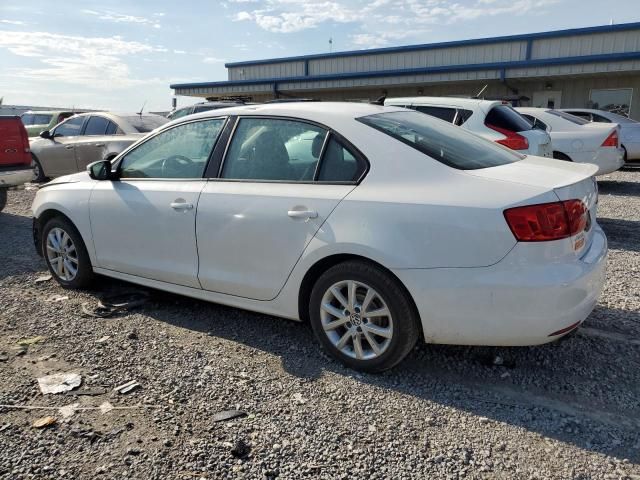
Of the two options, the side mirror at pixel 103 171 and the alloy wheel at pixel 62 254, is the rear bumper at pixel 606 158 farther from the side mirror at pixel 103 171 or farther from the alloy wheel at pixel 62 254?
the alloy wheel at pixel 62 254

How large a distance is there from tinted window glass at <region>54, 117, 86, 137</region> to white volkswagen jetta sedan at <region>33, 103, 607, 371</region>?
24.1ft

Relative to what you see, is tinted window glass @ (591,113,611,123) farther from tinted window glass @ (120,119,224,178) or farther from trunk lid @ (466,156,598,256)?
tinted window glass @ (120,119,224,178)

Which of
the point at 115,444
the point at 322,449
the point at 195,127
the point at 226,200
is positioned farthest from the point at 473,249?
the point at 195,127

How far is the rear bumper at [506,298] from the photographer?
2.83 m

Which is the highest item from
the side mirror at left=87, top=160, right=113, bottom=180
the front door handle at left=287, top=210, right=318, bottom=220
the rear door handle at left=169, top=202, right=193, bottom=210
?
the side mirror at left=87, top=160, right=113, bottom=180

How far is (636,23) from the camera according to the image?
1711cm

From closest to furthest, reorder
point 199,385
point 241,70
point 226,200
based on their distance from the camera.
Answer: point 199,385 < point 226,200 < point 241,70

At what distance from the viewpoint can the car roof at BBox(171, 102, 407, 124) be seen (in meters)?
3.61

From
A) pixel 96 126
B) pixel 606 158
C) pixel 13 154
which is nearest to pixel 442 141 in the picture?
pixel 13 154

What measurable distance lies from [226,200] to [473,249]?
1.72 m

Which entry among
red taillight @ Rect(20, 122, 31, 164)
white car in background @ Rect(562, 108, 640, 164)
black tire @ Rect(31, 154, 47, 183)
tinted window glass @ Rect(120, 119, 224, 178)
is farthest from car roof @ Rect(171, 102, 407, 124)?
white car in background @ Rect(562, 108, 640, 164)

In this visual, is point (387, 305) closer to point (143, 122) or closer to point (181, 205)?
point (181, 205)

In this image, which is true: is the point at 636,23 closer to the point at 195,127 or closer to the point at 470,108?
the point at 470,108

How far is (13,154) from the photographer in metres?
8.20
